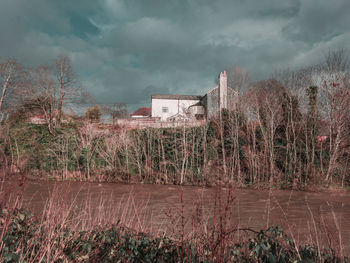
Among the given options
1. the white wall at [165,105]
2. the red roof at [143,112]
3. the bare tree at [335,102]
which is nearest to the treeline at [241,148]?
the bare tree at [335,102]

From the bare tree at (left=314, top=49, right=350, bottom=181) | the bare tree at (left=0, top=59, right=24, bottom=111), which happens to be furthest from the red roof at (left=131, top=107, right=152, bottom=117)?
the bare tree at (left=314, top=49, right=350, bottom=181)

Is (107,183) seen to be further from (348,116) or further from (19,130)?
(348,116)

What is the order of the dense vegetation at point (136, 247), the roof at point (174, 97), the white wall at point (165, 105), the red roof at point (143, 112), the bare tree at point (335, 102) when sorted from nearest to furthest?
the dense vegetation at point (136, 247)
the bare tree at point (335, 102)
the white wall at point (165, 105)
the roof at point (174, 97)
the red roof at point (143, 112)

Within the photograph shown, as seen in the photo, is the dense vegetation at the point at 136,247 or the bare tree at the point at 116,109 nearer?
the dense vegetation at the point at 136,247

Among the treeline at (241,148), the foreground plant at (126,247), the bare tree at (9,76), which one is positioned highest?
the bare tree at (9,76)

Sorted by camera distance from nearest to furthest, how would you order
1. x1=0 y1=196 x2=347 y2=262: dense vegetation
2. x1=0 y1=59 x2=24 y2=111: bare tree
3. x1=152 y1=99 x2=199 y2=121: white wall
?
x1=0 y1=196 x2=347 y2=262: dense vegetation → x1=0 y1=59 x2=24 y2=111: bare tree → x1=152 y1=99 x2=199 y2=121: white wall

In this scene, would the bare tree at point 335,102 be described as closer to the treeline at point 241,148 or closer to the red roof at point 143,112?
the treeline at point 241,148

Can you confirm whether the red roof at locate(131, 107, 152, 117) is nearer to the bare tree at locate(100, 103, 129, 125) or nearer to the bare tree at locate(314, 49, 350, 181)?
the bare tree at locate(100, 103, 129, 125)

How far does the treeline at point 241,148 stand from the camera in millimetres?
11148

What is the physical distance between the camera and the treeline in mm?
11148

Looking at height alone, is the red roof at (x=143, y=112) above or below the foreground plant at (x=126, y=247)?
above

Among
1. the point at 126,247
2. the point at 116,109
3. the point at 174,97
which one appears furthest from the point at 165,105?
the point at 126,247

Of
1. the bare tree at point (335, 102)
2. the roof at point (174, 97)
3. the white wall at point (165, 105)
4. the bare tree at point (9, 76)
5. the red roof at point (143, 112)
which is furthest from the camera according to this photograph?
the red roof at point (143, 112)

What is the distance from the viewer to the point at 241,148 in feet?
40.1
